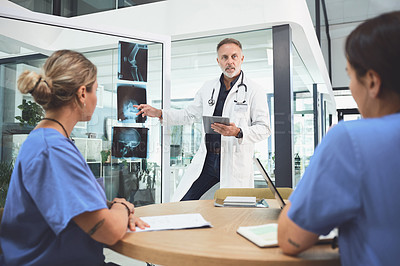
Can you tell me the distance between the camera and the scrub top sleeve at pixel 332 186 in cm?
70

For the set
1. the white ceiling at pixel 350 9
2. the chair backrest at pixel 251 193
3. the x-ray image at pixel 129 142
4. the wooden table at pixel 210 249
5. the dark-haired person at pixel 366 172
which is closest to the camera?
the dark-haired person at pixel 366 172

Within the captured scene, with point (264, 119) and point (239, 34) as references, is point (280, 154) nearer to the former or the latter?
point (264, 119)

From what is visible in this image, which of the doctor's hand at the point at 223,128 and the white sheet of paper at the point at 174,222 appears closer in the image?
the white sheet of paper at the point at 174,222

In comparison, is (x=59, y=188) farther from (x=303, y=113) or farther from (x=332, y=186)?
(x=303, y=113)

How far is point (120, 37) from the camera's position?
8.92ft

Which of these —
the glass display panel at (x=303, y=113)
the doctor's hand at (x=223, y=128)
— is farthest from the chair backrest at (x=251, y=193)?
the glass display panel at (x=303, y=113)

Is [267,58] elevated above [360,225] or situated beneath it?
elevated above

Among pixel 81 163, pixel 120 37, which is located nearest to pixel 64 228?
pixel 81 163

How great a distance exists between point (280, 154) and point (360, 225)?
2405mm

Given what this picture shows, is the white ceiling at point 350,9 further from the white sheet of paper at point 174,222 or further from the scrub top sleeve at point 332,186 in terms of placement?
the scrub top sleeve at point 332,186

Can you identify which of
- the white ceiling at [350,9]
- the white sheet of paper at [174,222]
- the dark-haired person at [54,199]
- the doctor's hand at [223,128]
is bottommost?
the white sheet of paper at [174,222]

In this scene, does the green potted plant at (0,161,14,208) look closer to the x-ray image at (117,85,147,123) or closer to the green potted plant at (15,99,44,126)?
the green potted plant at (15,99,44,126)

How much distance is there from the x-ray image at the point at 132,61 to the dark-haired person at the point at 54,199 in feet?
5.50

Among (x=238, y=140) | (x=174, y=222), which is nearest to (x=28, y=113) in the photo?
(x=238, y=140)
